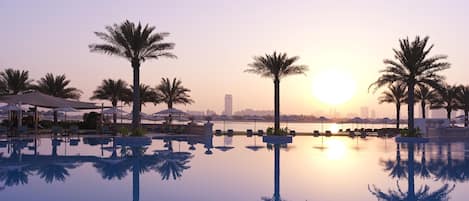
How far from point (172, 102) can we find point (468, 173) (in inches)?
1269

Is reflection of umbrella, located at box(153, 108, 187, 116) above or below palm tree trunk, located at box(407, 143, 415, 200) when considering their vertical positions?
above

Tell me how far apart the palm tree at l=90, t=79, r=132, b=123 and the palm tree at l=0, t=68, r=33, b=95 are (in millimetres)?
6485

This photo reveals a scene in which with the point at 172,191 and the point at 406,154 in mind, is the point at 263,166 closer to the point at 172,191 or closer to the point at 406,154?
the point at 172,191

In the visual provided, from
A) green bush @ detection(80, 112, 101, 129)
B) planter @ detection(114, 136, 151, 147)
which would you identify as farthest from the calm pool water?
green bush @ detection(80, 112, 101, 129)

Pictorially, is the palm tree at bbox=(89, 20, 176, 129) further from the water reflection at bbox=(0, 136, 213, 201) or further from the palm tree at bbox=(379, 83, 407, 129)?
the palm tree at bbox=(379, 83, 407, 129)

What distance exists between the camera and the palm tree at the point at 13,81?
40500mm

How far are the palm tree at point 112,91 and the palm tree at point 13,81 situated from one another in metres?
6.48

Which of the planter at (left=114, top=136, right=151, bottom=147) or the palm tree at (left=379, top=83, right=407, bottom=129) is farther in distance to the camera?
the palm tree at (left=379, top=83, right=407, bottom=129)

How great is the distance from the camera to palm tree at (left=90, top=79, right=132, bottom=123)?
4556 cm

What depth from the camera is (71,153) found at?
70.3ft

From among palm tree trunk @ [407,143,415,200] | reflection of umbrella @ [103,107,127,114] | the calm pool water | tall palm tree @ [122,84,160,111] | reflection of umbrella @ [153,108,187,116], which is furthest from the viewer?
tall palm tree @ [122,84,160,111]

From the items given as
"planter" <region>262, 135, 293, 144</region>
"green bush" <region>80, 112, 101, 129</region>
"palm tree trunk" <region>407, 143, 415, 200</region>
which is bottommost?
"palm tree trunk" <region>407, 143, 415, 200</region>

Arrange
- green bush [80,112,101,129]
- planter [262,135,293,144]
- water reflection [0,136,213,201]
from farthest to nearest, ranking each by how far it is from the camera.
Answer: green bush [80,112,101,129] < planter [262,135,293,144] < water reflection [0,136,213,201]

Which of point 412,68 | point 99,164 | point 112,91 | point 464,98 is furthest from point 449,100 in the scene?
point 99,164
